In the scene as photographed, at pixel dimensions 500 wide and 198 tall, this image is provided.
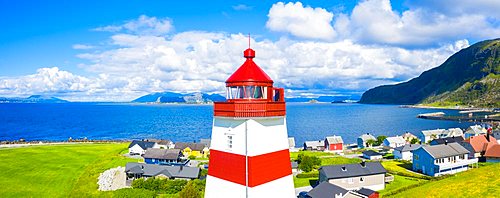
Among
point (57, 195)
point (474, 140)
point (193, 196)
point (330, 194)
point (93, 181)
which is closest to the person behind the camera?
point (193, 196)

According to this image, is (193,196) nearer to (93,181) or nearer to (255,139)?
(255,139)

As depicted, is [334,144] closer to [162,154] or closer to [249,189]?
[162,154]

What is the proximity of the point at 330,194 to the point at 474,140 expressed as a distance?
45.2m

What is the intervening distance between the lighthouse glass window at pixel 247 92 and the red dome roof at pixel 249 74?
29 centimetres

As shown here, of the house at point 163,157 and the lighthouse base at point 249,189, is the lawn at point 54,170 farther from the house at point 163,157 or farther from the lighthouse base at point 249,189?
the lighthouse base at point 249,189

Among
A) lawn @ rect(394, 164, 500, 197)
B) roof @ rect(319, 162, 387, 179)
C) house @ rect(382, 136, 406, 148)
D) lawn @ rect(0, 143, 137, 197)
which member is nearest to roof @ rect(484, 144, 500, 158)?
house @ rect(382, 136, 406, 148)

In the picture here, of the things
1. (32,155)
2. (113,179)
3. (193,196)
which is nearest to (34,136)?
(32,155)

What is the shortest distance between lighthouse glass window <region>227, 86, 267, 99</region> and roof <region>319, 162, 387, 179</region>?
34.4 m

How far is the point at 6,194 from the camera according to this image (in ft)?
138

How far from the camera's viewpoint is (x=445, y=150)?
178 feet

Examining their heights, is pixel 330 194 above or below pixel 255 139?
below

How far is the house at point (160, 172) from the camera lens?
49188 mm

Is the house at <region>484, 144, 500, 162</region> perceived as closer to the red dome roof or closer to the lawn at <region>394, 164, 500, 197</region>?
the lawn at <region>394, 164, 500, 197</region>

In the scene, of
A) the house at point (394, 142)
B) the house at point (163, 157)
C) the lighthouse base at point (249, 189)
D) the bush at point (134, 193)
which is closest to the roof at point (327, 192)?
the bush at point (134, 193)
